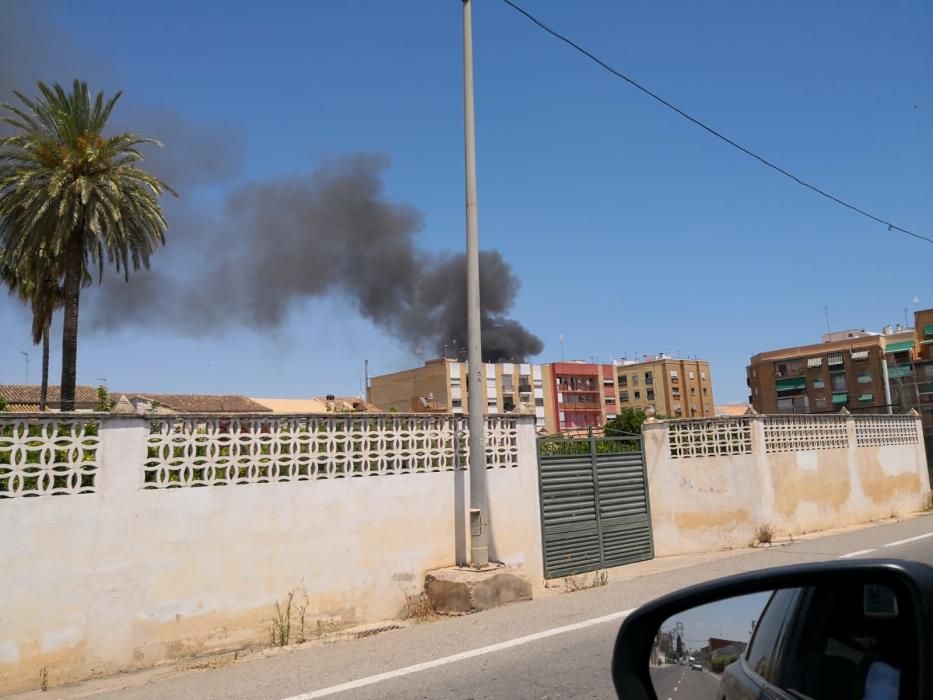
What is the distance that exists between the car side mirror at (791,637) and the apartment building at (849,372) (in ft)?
281

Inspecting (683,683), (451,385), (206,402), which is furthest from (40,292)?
(451,385)

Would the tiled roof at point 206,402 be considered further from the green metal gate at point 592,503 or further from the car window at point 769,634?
the car window at point 769,634

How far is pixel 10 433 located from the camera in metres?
6.79

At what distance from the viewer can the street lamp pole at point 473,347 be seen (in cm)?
956

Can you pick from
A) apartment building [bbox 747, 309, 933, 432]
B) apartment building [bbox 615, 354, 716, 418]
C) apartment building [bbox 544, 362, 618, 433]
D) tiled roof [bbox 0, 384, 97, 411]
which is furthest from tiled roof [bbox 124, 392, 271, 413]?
apartment building [bbox 615, 354, 716, 418]

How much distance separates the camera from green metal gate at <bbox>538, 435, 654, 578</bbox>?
1154 cm

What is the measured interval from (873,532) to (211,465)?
1386cm

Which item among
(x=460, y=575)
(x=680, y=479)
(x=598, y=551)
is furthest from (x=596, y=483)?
(x=460, y=575)

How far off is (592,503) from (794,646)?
34.7 ft

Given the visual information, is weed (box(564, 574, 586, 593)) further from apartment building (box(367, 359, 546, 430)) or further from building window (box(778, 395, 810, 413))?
building window (box(778, 395, 810, 413))

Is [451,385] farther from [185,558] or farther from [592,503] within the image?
[185,558]

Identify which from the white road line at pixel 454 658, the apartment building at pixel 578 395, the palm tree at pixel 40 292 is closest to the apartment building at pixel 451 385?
the apartment building at pixel 578 395

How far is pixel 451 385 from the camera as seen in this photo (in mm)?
96250

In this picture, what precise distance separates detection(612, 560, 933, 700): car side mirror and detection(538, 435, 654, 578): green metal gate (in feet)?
29.3
